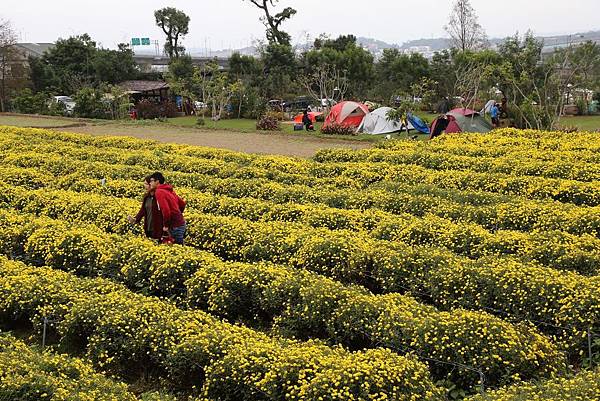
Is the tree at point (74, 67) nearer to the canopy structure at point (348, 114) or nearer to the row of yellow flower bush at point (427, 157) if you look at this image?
the canopy structure at point (348, 114)

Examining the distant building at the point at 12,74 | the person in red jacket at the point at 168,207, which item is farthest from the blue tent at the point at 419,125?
the distant building at the point at 12,74

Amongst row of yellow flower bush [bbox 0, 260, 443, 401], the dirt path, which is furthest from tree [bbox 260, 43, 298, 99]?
row of yellow flower bush [bbox 0, 260, 443, 401]

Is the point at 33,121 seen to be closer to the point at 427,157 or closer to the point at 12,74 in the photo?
the point at 12,74

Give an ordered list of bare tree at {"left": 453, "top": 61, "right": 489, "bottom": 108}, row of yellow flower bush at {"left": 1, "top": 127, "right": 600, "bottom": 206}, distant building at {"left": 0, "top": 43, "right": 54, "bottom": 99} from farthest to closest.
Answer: distant building at {"left": 0, "top": 43, "right": 54, "bottom": 99}
bare tree at {"left": 453, "top": 61, "right": 489, "bottom": 108}
row of yellow flower bush at {"left": 1, "top": 127, "right": 600, "bottom": 206}

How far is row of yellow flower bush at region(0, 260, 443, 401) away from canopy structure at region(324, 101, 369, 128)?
80.9 feet

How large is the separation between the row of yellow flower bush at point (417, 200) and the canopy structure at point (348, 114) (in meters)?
15.8

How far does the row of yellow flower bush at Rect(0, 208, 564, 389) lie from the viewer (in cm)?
660

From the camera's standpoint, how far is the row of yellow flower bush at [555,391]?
17.6ft

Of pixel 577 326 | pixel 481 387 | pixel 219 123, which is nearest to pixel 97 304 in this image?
pixel 481 387

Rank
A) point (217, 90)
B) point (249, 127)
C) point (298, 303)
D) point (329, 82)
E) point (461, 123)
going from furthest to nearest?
point (329, 82)
point (217, 90)
point (249, 127)
point (461, 123)
point (298, 303)

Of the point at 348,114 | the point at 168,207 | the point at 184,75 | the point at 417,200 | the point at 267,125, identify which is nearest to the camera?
the point at 168,207

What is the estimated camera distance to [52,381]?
5.86 metres

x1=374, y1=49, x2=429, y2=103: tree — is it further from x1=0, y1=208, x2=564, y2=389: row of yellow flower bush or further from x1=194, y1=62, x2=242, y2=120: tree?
x1=0, y1=208, x2=564, y2=389: row of yellow flower bush

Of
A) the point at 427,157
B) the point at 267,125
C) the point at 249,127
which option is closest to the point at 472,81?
the point at 267,125
